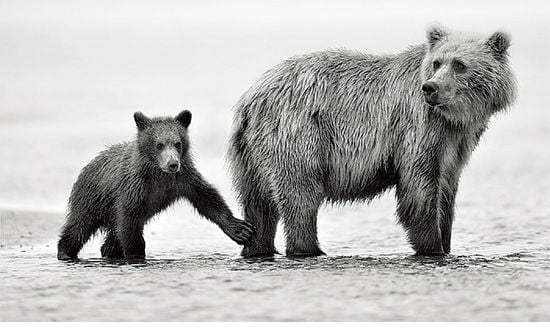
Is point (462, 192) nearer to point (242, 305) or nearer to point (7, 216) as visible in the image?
point (7, 216)

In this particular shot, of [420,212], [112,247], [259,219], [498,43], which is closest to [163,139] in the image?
[259,219]

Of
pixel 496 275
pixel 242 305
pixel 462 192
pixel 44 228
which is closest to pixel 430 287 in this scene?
pixel 496 275

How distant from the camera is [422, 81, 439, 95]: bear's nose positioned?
807 cm

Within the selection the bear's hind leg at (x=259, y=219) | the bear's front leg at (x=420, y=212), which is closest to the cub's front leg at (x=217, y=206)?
the bear's hind leg at (x=259, y=219)

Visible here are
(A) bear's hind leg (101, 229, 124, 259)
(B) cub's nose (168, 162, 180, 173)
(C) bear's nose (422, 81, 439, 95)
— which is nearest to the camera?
(C) bear's nose (422, 81, 439, 95)

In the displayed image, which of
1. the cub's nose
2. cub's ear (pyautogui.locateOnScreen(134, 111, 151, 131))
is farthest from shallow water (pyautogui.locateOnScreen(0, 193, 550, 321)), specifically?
cub's ear (pyautogui.locateOnScreen(134, 111, 151, 131))

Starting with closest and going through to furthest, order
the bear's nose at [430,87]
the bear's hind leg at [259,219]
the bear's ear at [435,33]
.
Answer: the bear's nose at [430,87] < the bear's ear at [435,33] < the bear's hind leg at [259,219]

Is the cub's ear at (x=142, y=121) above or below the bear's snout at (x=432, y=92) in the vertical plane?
below

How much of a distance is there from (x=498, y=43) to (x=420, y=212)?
4.79ft

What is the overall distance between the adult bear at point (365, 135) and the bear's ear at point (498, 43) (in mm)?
10

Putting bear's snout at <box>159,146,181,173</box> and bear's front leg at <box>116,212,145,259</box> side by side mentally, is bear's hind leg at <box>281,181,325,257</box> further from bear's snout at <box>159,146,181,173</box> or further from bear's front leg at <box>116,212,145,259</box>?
bear's front leg at <box>116,212,145,259</box>

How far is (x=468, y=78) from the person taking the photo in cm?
826

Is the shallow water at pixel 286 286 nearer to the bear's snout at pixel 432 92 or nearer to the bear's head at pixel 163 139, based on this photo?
the bear's head at pixel 163 139

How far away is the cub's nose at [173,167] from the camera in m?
8.33
